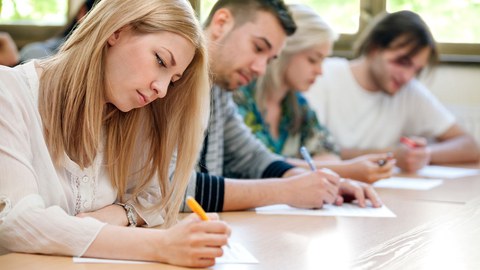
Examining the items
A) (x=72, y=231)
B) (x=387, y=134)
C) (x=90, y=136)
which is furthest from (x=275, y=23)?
(x=387, y=134)

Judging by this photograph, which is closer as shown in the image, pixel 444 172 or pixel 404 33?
pixel 444 172

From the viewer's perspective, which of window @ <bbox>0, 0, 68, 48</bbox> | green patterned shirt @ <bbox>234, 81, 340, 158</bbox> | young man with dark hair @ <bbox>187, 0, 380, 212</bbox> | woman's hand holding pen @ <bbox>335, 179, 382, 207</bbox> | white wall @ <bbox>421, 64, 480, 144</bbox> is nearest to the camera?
young man with dark hair @ <bbox>187, 0, 380, 212</bbox>

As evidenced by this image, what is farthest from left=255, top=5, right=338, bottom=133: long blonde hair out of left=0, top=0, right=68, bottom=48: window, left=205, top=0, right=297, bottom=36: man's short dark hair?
left=0, top=0, right=68, bottom=48: window

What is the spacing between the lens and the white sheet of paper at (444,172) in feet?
9.67

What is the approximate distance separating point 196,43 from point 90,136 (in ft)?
0.91

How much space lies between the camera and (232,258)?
142cm

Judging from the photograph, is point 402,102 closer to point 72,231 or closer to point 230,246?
point 230,246

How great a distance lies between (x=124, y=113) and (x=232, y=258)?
427 mm

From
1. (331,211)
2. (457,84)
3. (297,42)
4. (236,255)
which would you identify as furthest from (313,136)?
(236,255)

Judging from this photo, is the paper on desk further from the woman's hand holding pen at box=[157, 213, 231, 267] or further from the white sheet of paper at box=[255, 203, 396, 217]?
the white sheet of paper at box=[255, 203, 396, 217]

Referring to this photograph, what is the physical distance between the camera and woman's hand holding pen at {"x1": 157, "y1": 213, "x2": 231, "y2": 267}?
1.32 meters

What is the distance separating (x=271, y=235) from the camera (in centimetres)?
167

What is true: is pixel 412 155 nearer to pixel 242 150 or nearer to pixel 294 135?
pixel 294 135

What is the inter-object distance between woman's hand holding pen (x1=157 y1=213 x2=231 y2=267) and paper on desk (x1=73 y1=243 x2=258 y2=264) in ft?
0.18
